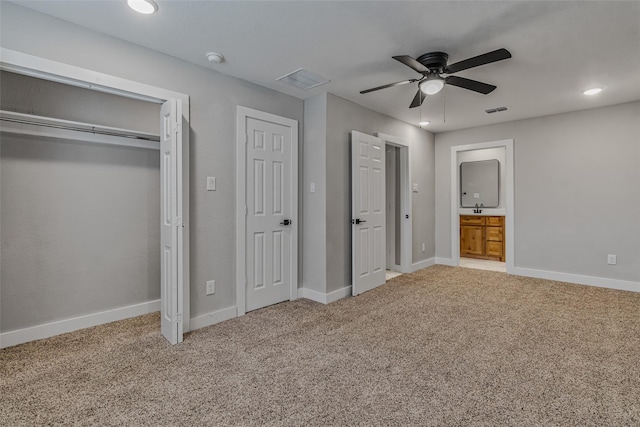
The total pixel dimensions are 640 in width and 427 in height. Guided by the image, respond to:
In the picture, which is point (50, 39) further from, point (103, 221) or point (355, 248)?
point (355, 248)

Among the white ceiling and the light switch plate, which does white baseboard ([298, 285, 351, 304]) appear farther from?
the white ceiling

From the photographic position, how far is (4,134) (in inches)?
98.5

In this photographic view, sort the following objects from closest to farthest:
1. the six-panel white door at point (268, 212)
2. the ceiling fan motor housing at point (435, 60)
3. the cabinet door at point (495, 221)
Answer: the ceiling fan motor housing at point (435, 60) → the six-panel white door at point (268, 212) → the cabinet door at point (495, 221)

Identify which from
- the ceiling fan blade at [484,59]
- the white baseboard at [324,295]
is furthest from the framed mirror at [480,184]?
the ceiling fan blade at [484,59]

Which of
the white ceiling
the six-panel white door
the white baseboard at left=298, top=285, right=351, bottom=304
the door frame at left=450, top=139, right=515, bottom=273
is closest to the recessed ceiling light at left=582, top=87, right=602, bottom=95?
the white ceiling

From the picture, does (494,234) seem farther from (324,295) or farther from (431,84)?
(431,84)

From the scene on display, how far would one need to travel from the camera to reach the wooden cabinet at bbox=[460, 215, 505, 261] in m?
6.05

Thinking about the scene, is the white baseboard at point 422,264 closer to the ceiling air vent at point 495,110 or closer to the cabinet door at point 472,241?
the cabinet door at point 472,241

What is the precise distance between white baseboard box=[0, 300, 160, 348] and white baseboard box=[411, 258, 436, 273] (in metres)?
3.72

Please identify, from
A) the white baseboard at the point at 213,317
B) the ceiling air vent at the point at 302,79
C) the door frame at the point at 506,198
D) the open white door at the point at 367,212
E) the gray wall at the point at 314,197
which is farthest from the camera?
the door frame at the point at 506,198

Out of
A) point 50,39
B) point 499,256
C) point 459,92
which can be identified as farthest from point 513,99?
point 50,39

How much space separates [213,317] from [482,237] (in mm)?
5309

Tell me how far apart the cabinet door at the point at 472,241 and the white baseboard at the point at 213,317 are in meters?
5.03

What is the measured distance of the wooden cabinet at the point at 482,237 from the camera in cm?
605
